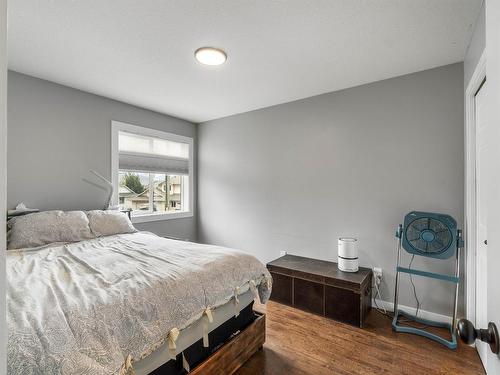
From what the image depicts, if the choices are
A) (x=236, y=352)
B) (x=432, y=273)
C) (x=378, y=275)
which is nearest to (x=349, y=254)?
(x=378, y=275)

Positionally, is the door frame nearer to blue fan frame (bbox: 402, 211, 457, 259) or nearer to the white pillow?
blue fan frame (bbox: 402, 211, 457, 259)

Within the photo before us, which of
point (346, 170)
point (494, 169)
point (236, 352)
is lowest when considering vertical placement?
point (236, 352)

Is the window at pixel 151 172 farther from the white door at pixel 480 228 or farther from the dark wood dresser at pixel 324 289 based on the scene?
the white door at pixel 480 228

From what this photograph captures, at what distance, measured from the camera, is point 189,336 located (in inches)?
58.8

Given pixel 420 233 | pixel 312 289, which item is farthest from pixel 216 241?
pixel 420 233

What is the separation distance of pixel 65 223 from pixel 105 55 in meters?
1.57

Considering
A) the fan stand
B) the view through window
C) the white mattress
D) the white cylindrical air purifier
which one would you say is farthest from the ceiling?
the white mattress

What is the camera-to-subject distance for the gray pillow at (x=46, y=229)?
216cm

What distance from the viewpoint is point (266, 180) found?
365 cm

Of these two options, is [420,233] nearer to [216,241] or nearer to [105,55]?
[216,241]

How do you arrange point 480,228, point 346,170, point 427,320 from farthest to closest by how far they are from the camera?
point 346,170, point 427,320, point 480,228

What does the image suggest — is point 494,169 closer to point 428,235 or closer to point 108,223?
point 428,235

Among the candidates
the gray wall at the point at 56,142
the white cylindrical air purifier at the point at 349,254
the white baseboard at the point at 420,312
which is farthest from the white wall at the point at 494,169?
the gray wall at the point at 56,142

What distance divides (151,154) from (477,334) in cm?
387
